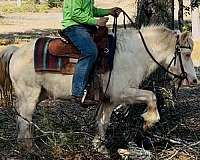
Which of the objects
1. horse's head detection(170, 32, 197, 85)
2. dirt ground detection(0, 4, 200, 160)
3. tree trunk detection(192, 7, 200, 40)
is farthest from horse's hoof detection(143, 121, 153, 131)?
tree trunk detection(192, 7, 200, 40)

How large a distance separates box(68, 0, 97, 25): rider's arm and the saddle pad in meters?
0.60

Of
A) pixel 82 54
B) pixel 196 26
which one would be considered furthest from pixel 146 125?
pixel 196 26

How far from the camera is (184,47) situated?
7.07m

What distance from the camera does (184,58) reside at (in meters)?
7.12

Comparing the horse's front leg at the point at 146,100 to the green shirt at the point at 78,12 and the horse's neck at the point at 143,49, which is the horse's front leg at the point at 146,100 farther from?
the green shirt at the point at 78,12

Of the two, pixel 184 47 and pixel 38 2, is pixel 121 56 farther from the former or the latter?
pixel 38 2

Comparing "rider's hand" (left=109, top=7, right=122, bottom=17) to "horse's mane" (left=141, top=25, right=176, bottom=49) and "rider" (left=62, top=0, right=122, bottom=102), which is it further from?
"horse's mane" (left=141, top=25, right=176, bottom=49)

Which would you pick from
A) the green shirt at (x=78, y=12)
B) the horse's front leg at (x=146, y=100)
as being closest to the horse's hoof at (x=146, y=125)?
the horse's front leg at (x=146, y=100)

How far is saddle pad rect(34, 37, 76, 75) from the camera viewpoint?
22.6ft

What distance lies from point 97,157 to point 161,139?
3.93 ft

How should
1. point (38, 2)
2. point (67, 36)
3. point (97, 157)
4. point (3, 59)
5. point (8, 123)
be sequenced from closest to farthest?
point (97, 157) < point (67, 36) < point (3, 59) < point (8, 123) < point (38, 2)

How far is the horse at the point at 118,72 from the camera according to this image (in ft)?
22.5

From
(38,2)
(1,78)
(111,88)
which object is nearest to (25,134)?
(1,78)

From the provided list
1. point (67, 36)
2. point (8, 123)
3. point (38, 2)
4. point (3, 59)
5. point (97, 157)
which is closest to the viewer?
point (97, 157)
